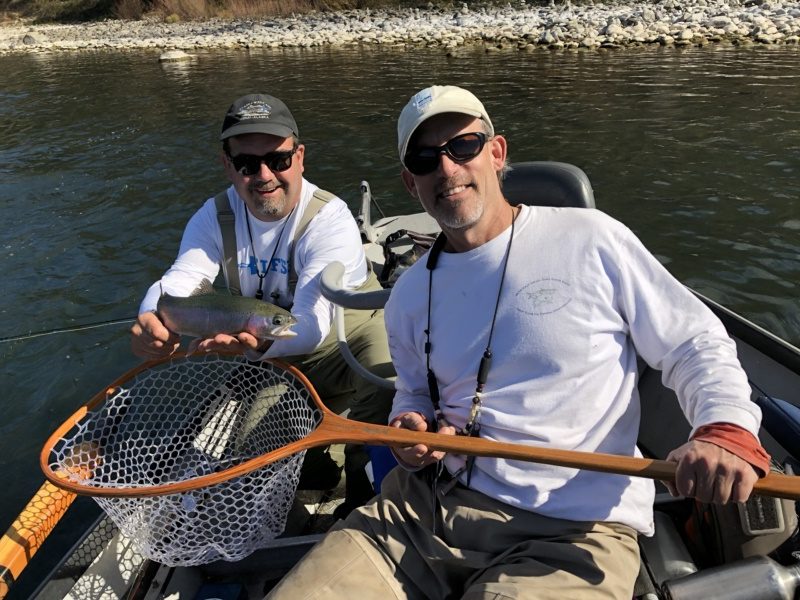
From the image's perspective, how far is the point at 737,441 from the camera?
1995 millimetres

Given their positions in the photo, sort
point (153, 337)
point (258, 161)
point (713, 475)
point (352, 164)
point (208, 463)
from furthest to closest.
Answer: point (352, 164)
point (258, 161)
point (208, 463)
point (153, 337)
point (713, 475)

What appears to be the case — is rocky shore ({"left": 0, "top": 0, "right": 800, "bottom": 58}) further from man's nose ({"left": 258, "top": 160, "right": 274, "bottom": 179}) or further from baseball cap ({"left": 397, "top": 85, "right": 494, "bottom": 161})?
baseball cap ({"left": 397, "top": 85, "right": 494, "bottom": 161})

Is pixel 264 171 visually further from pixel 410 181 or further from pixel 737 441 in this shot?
pixel 737 441

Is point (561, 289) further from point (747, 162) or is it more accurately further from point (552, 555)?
point (747, 162)

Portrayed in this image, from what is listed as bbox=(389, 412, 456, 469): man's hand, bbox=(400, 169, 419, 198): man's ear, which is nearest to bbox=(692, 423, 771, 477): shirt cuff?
bbox=(389, 412, 456, 469): man's hand

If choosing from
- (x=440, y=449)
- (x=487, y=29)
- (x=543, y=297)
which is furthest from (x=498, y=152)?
(x=487, y=29)

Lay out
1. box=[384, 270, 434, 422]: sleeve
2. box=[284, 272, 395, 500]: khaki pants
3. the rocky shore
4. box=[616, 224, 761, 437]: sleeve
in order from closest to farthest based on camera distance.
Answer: box=[616, 224, 761, 437]: sleeve < box=[384, 270, 434, 422]: sleeve < box=[284, 272, 395, 500]: khaki pants < the rocky shore

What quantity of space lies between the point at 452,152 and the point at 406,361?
988 mm

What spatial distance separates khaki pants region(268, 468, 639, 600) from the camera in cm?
223

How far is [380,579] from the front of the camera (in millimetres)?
2441

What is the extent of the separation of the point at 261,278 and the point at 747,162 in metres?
12.5

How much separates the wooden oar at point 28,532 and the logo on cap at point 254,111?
2363mm

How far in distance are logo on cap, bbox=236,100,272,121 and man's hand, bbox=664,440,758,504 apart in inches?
121

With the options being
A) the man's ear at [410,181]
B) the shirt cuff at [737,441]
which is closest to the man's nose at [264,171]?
the man's ear at [410,181]
